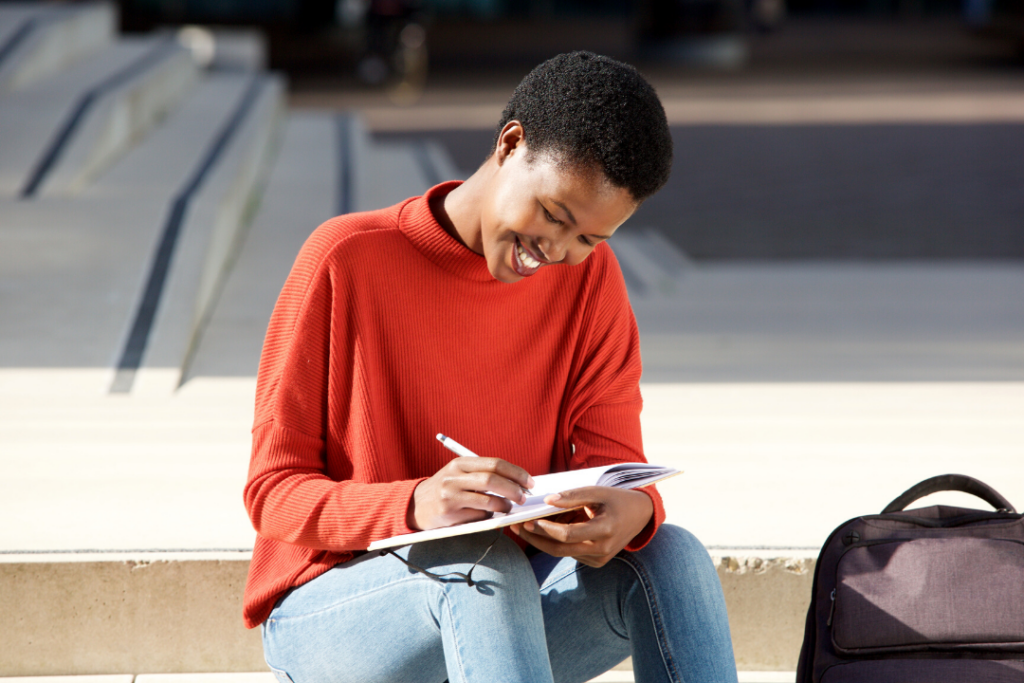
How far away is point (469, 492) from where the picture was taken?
1.57 meters

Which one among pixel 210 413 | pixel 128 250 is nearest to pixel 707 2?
pixel 128 250

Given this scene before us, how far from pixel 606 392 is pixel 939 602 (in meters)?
0.64

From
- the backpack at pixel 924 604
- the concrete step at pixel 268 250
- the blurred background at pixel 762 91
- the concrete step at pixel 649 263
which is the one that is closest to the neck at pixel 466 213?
the backpack at pixel 924 604

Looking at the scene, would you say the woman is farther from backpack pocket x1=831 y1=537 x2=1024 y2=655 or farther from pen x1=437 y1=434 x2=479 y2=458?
backpack pocket x1=831 y1=537 x2=1024 y2=655

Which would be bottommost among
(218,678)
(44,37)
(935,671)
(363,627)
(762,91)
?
(762,91)

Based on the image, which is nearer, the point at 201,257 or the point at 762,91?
the point at 201,257

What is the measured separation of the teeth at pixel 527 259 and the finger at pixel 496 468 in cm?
31

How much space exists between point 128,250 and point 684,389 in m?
2.14

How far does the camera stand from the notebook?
1.52m

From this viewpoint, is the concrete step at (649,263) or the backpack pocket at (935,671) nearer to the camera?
the backpack pocket at (935,671)

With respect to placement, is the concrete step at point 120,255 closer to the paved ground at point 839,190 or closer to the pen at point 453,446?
the pen at point 453,446

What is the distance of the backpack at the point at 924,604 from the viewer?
1857 mm

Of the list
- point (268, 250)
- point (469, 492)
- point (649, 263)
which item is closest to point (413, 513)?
point (469, 492)

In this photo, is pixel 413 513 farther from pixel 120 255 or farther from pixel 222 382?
pixel 120 255
